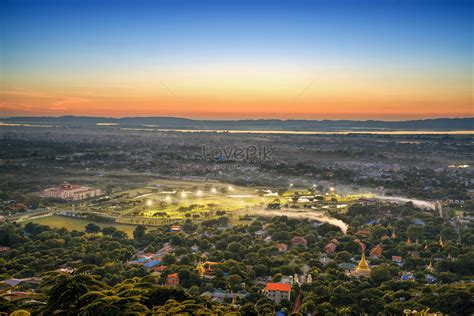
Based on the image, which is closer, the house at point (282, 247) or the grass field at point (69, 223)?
the house at point (282, 247)

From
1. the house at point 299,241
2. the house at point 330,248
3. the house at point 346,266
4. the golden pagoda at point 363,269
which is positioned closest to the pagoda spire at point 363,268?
the golden pagoda at point 363,269

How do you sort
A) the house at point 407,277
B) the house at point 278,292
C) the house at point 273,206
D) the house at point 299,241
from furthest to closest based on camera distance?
the house at point 273,206 → the house at point 299,241 → the house at point 407,277 → the house at point 278,292

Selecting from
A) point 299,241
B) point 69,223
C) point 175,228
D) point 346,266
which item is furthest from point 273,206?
point 69,223

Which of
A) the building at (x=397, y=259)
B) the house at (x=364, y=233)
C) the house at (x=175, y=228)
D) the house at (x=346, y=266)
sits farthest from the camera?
the house at (x=175, y=228)

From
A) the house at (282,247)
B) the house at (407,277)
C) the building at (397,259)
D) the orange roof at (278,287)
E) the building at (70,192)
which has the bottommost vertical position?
the building at (397,259)

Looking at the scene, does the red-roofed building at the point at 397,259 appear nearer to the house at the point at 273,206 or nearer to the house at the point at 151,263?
the house at the point at 151,263

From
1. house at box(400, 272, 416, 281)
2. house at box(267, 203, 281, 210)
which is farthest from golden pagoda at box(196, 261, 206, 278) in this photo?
house at box(267, 203, 281, 210)

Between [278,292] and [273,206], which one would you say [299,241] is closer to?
[278,292]

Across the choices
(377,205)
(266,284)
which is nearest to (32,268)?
(266,284)

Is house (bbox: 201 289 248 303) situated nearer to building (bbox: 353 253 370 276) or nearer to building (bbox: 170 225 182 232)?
building (bbox: 353 253 370 276)
